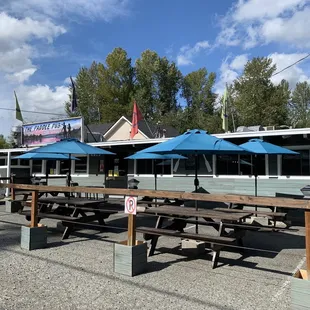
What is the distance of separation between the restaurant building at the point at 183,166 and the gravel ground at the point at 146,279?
514cm

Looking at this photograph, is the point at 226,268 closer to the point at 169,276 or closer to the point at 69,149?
the point at 169,276

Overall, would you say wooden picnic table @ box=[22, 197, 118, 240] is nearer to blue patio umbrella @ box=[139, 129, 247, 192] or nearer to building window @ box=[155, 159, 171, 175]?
blue patio umbrella @ box=[139, 129, 247, 192]

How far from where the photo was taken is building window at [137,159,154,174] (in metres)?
14.7

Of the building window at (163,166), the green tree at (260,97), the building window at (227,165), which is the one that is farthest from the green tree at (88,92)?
the building window at (227,165)

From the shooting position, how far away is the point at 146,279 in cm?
449

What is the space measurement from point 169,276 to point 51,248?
8.29 feet

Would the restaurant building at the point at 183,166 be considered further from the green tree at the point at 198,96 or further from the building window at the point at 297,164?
the green tree at the point at 198,96

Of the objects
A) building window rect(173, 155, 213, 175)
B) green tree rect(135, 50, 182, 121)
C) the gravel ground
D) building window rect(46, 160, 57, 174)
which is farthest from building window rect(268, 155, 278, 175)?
green tree rect(135, 50, 182, 121)

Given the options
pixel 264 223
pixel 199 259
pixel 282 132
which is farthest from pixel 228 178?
pixel 199 259

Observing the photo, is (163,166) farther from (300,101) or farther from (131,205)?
(300,101)

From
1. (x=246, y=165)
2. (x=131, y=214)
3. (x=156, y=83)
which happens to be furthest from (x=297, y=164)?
(x=156, y=83)

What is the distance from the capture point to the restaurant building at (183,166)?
11.2m

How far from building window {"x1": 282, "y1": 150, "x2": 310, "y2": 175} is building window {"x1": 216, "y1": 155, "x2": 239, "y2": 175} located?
167 centimetres

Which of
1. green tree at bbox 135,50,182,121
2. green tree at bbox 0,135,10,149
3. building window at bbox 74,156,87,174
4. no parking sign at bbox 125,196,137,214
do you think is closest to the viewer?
no parking sign at bbox 125,196,137,214
